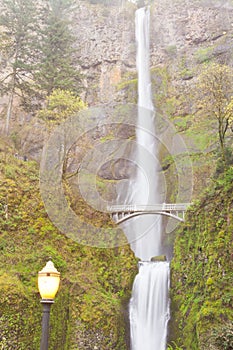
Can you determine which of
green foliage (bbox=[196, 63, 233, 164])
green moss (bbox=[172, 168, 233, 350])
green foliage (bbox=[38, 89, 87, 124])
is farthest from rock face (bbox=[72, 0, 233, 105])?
green moss (bbox=[172, 168, 233, 350])

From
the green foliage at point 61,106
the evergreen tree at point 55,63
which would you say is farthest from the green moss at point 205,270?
the evergreen tree at point 55,63

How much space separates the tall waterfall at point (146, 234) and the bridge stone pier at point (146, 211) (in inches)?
97.8

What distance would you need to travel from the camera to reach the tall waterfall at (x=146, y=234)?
15.6 meters

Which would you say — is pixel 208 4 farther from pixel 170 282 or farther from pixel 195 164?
pixel 170 282

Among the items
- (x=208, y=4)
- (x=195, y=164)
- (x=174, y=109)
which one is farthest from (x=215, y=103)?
(x=208, y=4)

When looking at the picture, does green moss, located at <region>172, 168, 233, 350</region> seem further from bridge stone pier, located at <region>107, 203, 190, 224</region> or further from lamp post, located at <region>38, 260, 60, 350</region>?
lamp post, located at <region>38, 260, 60, 350</region>

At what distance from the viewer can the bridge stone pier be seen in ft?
67.0

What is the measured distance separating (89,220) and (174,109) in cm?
1651

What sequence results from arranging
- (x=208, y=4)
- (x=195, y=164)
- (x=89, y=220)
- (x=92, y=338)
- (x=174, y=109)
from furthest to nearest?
(x=208, y=4)
(x=174, y=109)
(x=195, y=164)
(x=89, y=220)
(x=92, y=338)

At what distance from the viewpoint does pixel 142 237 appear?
2411 centimetres

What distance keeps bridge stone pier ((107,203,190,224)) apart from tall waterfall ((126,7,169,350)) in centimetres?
249

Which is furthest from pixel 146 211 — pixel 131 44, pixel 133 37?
pixel 133 37

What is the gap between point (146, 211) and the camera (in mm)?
21062

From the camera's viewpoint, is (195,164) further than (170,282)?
Yes
